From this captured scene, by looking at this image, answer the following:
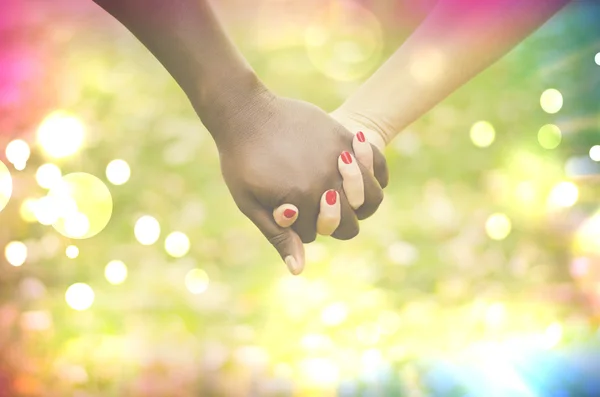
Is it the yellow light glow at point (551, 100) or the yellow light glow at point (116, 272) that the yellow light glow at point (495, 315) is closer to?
the yellow light glow at point (551, 100)

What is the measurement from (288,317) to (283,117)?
1.22 ft

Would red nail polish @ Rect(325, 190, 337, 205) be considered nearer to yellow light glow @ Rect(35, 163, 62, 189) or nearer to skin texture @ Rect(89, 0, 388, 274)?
skin texture @ Rect(89, 0, 388, 274)

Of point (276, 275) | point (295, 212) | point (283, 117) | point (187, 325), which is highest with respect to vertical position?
point (283, 117)

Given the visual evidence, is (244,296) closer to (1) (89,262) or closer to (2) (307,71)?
(1) (89,262)

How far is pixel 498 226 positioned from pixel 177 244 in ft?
1.87

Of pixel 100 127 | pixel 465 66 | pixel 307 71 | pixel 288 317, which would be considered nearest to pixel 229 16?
pixel 307 71

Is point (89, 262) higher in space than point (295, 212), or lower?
lower

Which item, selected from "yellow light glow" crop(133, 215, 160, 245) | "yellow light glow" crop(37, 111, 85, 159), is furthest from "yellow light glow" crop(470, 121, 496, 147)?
"yellow light glow" crop(37, 111, 85, 159)

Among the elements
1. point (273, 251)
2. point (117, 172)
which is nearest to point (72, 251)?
point (117, 172)

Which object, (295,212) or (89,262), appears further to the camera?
(89,262)

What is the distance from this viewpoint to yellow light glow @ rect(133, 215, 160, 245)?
1149 millimetres

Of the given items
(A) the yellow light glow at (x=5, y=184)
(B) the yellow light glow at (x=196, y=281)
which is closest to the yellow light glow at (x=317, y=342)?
(B) the yellow light glow at (x=196, y=281)

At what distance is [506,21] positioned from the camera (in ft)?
3.67

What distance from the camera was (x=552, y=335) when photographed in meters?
1.18
